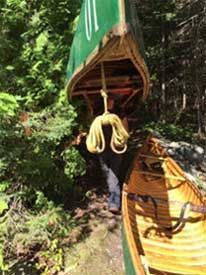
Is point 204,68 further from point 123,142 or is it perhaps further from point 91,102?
point 123,142

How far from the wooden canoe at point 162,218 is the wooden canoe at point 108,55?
2.97ft

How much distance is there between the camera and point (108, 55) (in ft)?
16.7

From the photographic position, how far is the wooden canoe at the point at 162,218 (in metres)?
5.38

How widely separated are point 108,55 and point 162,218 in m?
2.10

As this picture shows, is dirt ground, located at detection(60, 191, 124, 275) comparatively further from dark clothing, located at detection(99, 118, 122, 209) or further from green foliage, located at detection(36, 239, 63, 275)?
dark clothing, located at detection(99, 118, 122, 209)

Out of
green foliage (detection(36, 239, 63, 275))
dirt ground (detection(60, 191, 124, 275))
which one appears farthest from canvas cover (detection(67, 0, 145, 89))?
green foliage (detection(36, 239, 63, 275))

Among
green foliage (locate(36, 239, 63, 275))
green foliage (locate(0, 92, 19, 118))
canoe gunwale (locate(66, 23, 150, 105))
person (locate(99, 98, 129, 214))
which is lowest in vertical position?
green foliage (locate(36, 239, 63, 275))

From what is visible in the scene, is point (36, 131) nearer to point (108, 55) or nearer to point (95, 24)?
point (108, 55)

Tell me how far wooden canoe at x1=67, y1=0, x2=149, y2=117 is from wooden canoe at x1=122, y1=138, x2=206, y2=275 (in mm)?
906

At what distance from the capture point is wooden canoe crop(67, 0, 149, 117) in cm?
459

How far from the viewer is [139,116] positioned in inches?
420

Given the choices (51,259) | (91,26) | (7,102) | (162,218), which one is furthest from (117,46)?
(51,259)

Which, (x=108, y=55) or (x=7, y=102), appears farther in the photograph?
(x=108, y=55)

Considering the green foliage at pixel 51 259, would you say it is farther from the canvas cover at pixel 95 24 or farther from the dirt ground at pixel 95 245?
the canvas cover at pixel 95 24
